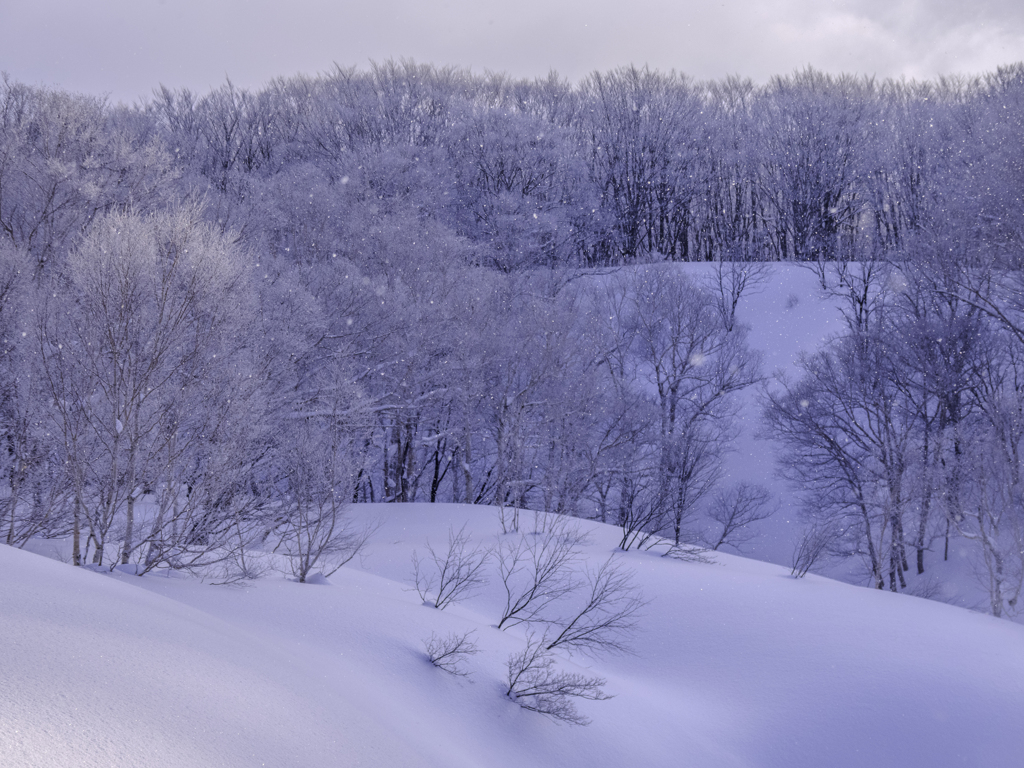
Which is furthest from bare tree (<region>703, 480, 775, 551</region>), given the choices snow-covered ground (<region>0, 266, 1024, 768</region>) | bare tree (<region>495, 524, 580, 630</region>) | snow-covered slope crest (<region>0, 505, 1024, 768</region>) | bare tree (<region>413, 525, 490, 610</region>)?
bare tree (<region>413, 525, 490, 610</region>)

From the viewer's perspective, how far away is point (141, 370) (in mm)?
10578

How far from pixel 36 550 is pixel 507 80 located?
39071mm

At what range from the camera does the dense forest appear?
11.7 meters

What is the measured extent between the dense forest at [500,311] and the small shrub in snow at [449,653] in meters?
3.18

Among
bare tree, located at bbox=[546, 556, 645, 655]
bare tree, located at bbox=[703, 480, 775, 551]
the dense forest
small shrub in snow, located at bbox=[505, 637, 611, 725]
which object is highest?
the dense forest

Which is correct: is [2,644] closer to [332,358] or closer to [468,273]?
[332,358]

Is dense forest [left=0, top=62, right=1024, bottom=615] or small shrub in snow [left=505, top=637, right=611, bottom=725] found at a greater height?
dense forest [left=0, top=62, right=1024, bottom=615]

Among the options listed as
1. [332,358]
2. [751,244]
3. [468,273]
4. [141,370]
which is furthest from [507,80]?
[141,370]

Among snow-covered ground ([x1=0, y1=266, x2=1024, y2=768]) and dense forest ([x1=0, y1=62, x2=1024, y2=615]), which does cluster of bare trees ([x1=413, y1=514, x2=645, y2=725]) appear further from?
dense forest ([x1=0, y1=62, x2=1024, y2=615])

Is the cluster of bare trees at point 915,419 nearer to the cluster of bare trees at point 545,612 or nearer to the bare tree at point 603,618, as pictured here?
the bare tree at point 603,618

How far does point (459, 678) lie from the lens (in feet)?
27.7

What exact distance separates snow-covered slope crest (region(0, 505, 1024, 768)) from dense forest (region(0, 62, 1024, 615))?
7.49ft

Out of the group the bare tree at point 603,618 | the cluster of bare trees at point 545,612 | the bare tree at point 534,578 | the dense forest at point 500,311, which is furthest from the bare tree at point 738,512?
the bare tree at point 603,618

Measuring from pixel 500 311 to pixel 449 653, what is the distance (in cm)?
1860
